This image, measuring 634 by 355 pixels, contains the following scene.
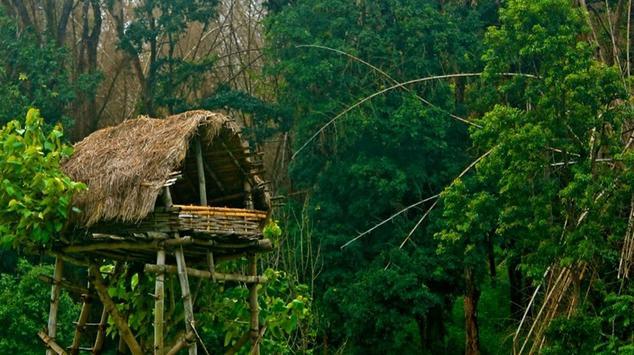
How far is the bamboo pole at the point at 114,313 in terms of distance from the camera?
35.2ft

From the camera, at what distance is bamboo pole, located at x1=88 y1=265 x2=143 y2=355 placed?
35.2ft

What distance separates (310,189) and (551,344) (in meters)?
9.27

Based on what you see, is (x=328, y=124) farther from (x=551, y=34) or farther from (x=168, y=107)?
(x=551, y=34)

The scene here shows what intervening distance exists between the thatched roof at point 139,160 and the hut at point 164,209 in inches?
0.4

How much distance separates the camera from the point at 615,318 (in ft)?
39.5

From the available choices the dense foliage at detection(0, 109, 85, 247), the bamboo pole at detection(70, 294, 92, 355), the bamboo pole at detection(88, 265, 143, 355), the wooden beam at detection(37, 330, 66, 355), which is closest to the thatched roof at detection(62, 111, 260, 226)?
the dense foliage at detection(0, 109, 85, 247)

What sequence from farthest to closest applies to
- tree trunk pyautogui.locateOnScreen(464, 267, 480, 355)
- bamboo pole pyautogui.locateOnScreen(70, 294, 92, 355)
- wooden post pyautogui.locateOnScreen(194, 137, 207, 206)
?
tree trunk pyautogui.locateOnScreen(464, 267, 480, 355), bamboo pole pyautogui.locateOnScreen(70, 294, 92, 355), wooden post pyautogui.locateOnScreen(194, 137, 207, 206)

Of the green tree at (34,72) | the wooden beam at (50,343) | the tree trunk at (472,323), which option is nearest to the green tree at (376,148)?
the tree trunk at (472,323)

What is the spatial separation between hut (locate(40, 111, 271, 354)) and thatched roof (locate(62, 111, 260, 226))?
1cm

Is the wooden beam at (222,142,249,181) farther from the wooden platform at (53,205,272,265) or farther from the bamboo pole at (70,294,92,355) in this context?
the bamboo pole at (70,294,92,355)

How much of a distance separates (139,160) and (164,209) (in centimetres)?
67

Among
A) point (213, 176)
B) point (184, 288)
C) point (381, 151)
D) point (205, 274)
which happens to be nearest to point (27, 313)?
point (213, 176)

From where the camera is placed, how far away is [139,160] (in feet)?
34.2

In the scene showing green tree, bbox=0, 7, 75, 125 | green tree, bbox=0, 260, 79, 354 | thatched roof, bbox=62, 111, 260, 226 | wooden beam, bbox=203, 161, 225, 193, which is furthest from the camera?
green tree, bbox=0, 7, 75, 125
